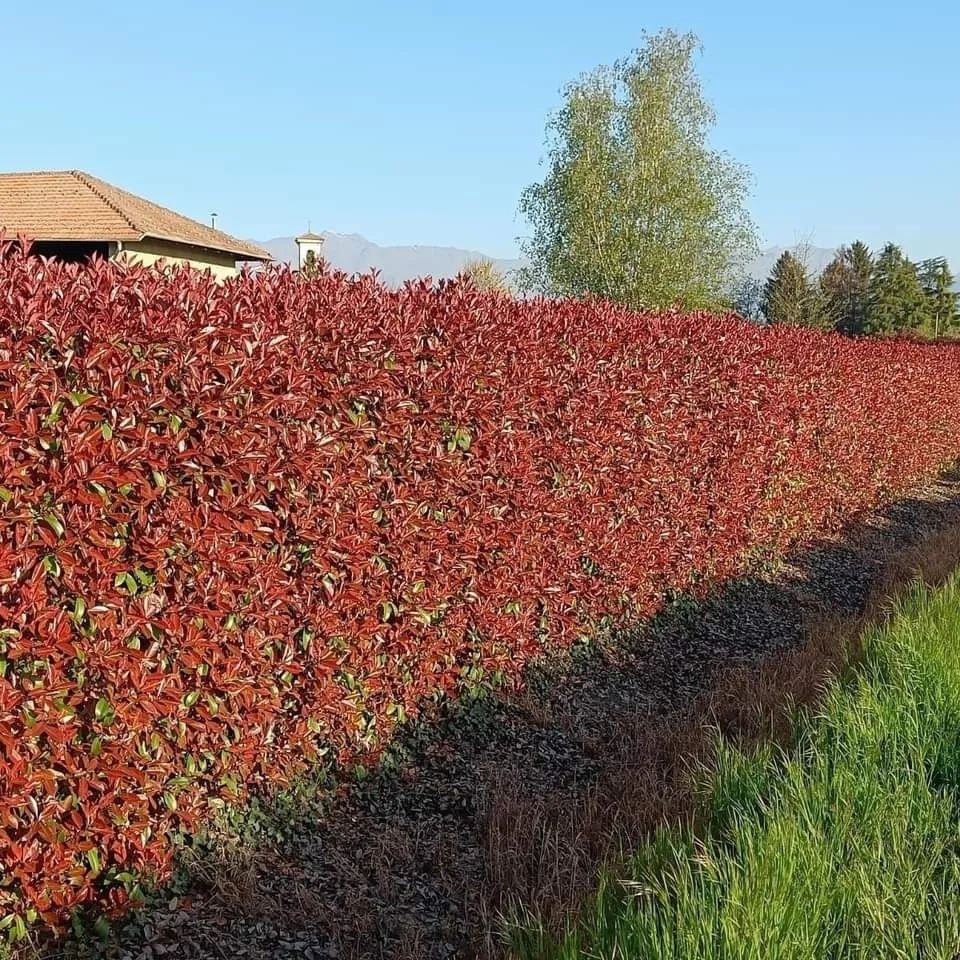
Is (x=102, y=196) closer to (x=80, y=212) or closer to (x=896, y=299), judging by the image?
(x=80, y=212)

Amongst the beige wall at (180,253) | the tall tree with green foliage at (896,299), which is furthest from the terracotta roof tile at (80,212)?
the tall tree with green foliage at (896,299)

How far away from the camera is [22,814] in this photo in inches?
103

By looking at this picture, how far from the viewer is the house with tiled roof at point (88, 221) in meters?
20.7

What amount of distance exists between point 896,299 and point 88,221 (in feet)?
171

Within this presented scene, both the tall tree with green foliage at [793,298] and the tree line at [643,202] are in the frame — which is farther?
the tall tree with green foliage at [793,298]

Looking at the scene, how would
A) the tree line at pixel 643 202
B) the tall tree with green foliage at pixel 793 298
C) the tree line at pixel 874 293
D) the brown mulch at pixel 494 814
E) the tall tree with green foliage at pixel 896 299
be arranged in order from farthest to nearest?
the tall tree with green foliage at pixel 896 299, the tree line at pixel 874 293, the tall tree with green foliage at pixel 793 298, the tree line at pixel 643 202, the brown mulch at pixel 494 814

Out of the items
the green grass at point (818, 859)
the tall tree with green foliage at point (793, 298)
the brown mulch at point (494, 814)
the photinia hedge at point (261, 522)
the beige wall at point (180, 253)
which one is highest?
the tall tree with green foliage at point (793, 298)

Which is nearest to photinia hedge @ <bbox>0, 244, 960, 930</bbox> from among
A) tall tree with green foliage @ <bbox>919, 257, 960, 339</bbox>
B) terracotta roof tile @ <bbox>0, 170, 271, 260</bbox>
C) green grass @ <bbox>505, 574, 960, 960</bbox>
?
green grass @ <bbox>505, 574, 960, 960</bbox>

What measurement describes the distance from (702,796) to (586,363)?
273cm

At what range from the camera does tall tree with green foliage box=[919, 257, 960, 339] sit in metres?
62.2

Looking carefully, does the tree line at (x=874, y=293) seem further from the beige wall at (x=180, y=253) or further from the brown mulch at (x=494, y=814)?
the brown mulch at (x=494, y=814)

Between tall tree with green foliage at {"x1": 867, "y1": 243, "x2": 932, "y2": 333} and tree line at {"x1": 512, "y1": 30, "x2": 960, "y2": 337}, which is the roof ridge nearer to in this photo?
tree line at {"x1": 512, "y1": 30, "x2": 960, "y2": 337}

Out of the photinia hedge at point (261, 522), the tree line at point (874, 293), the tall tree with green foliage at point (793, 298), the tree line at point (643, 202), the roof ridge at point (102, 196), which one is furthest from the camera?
the tree line at point (874, 293)

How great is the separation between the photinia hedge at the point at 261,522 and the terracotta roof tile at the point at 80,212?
16977 millimetres
